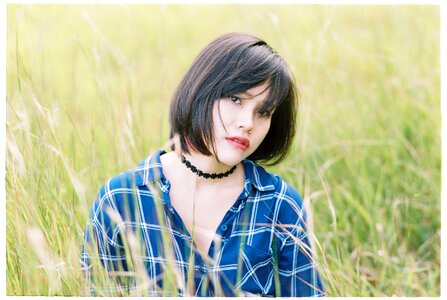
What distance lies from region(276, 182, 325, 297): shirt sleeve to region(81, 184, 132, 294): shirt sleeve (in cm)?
30

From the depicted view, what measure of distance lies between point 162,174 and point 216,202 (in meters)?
0.11

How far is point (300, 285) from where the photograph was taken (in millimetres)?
1447

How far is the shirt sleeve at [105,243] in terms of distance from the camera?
1350 millimetres

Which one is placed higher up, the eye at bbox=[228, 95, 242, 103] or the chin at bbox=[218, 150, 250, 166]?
the eye at bbox=[228, 95, 242, 103]

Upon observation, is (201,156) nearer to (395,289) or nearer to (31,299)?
(31,299)

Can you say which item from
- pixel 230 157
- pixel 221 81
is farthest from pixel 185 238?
pixel 221 81

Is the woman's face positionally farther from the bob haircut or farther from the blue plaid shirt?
the blue plaid shirt

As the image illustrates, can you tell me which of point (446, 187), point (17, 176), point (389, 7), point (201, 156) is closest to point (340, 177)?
point (446, 187)

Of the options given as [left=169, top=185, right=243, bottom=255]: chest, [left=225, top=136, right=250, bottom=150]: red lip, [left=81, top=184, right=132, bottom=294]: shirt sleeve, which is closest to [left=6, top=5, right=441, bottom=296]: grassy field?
[left=81, top=184, right=132, bottom=294]: shirt sleeve

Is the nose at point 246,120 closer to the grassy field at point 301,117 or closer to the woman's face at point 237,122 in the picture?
the woman's face at point 237,122

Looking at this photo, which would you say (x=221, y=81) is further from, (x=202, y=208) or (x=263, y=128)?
(x=202, y=208)

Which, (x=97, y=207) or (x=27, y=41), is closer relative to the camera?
(x=97, y=207)

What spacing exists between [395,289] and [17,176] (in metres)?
0.89

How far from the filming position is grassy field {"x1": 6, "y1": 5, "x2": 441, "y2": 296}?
1.49 meters
